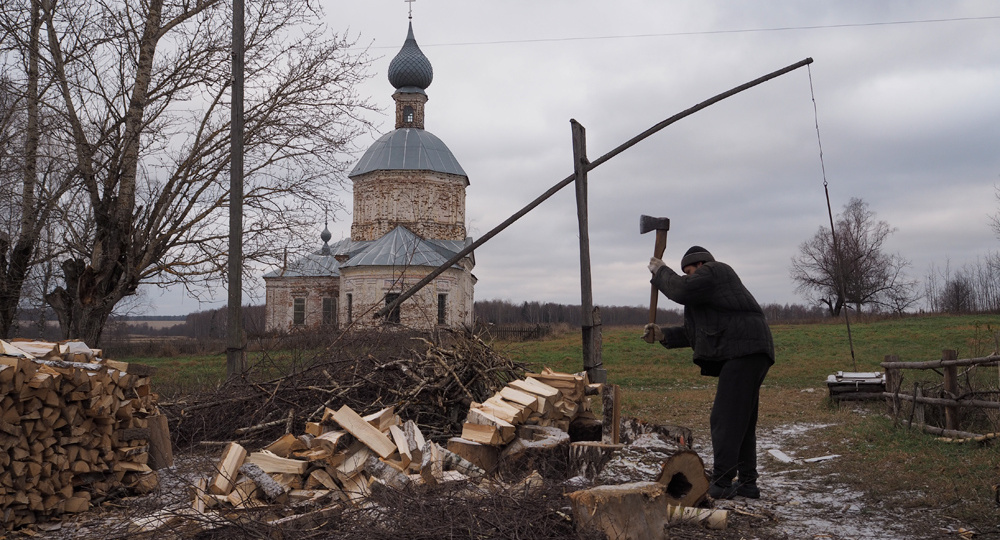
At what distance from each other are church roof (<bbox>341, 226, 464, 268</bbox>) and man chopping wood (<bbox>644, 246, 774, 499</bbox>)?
87.9ft

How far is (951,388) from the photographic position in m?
8.91

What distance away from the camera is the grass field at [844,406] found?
630 cm

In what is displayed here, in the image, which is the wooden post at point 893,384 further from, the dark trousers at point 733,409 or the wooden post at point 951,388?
the dark trousers at point 733,409

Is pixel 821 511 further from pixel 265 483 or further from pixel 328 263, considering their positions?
pixel 328 263

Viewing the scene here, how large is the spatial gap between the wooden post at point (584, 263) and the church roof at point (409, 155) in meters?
28.9

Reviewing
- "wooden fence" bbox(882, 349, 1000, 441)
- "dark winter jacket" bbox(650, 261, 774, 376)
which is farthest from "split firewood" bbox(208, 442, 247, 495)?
"wooden fence" bbox(882, 349, 1000, 441)

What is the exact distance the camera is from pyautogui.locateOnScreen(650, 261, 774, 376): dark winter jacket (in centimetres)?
591

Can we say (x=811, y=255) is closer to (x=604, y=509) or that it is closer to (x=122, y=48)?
(x=122, y=48)

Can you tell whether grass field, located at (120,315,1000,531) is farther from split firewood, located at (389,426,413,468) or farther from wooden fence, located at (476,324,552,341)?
wooden fence, located at (476,324,552,341)

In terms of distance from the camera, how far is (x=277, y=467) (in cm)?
542

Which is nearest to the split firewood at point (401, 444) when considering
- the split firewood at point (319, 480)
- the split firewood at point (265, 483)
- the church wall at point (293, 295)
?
the split firewood at point (319, 480)

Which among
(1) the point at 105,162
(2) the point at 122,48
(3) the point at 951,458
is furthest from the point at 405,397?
(2) the point at 122,48

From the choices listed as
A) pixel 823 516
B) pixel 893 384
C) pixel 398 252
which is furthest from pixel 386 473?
pixel 398 252

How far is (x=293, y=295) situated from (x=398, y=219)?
24.5 feet
